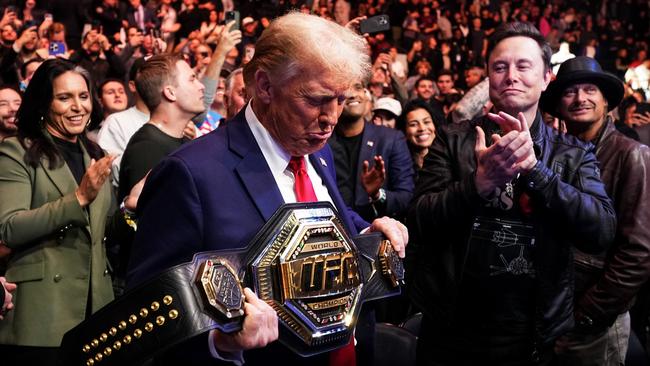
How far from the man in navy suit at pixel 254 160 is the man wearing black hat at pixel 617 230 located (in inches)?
56.8

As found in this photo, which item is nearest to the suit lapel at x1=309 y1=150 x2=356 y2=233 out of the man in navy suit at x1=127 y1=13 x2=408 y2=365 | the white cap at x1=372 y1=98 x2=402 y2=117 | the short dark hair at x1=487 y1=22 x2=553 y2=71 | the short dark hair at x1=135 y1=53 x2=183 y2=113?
the man in navy suit at x1=127 y1=13 x2=408 y2=365

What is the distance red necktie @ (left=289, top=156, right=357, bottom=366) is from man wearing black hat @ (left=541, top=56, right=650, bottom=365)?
1.24 meters

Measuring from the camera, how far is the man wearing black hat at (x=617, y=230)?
2957mm

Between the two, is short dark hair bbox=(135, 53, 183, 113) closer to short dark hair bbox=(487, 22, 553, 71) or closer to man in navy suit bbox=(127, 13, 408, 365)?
short dark hair bbox=(487, 22, 553, 71)

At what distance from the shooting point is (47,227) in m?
3.09

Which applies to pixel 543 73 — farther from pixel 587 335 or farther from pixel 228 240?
pixel 228 240

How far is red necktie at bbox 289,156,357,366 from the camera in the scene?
194cm

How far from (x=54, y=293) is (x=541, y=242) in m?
2.01

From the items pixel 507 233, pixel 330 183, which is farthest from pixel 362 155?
pixel 330 183

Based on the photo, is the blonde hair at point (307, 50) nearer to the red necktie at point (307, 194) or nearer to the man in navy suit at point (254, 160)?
the man in navy suit at point (254, 160)

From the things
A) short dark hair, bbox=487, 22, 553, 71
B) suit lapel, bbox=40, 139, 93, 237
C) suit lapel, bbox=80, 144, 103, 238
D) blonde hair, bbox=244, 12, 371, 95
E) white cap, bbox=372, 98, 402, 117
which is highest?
blonde hair, bbox=244, 12, 371, 95

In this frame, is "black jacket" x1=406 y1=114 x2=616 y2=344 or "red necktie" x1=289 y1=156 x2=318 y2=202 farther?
"black jacket" x1=406 y1=114 x2=616 y2=344

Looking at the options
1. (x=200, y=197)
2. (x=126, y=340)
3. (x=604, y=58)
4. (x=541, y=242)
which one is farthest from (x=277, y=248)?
(x=604, y=58)

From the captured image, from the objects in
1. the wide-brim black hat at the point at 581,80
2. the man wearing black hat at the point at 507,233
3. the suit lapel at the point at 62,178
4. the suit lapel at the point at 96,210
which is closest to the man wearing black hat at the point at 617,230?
the wide-brim black hat at the point at 581,80
